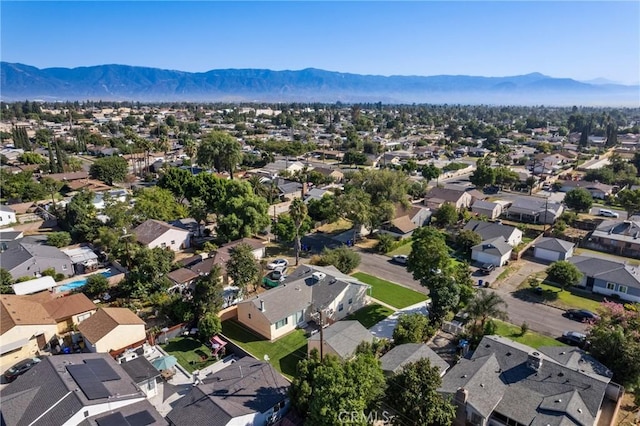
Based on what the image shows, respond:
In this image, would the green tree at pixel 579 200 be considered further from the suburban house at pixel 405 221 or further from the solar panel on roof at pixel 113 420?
the solar panel on roof at pixel 113 420

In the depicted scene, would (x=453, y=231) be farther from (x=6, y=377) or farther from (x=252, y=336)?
(x=6, y=377)

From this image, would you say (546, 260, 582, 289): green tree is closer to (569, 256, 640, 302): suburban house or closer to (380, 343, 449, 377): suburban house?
(569, 256, 640, 302): suburban house

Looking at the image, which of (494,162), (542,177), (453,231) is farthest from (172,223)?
(494,162)

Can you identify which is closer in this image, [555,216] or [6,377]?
[6,377]

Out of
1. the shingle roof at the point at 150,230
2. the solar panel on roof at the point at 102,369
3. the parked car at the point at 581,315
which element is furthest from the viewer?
the shingle roof at the point at 150,230

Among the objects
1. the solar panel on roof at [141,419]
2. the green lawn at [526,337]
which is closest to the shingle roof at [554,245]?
the green lawn at [526,337]

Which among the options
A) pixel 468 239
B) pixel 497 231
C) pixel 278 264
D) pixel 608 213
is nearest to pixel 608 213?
pixel 608 213
